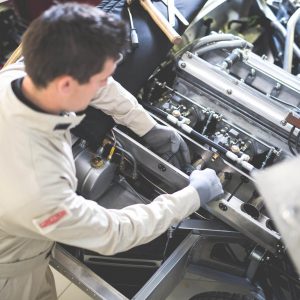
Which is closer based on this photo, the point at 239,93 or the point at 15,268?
the point at 15,268

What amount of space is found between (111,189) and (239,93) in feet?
2.26

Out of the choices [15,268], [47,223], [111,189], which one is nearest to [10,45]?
[111,189]

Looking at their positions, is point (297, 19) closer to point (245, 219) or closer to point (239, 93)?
point (239, 93)

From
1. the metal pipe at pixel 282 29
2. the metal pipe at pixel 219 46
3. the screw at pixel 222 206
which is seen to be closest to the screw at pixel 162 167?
the screw at pixel 222 206

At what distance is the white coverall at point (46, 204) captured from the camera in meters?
1.07

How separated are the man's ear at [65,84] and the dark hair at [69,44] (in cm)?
1

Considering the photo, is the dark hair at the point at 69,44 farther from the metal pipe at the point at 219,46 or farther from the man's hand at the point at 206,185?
the metal pipe at the point at 219,46

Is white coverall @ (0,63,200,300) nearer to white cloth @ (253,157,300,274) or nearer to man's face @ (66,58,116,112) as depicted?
man's face @ (66,58,116,112)

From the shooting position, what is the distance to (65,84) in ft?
3.39

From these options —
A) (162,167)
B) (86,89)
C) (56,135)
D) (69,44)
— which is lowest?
(162,167)

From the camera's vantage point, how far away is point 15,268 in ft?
4.47

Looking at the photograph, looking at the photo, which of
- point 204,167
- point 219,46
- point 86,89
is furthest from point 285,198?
point 219,46

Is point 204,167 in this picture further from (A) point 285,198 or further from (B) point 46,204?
(A) point 285,198

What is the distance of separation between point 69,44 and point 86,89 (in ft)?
0.43
